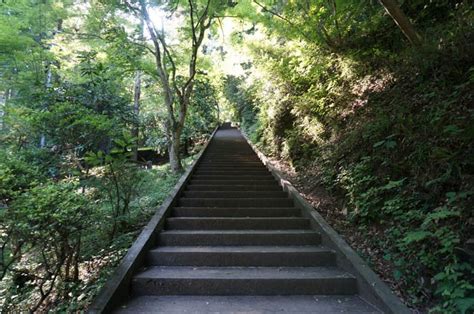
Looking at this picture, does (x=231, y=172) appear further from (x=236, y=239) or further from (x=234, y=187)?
(x=236, y=239)

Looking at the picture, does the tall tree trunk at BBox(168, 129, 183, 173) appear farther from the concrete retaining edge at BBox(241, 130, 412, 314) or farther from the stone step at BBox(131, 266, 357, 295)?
the stone step at BBox(131, 266, 357, 295)

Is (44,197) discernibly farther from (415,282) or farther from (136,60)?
(136,60)

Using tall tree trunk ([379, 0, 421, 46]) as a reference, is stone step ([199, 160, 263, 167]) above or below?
below

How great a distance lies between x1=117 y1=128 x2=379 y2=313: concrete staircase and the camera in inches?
115

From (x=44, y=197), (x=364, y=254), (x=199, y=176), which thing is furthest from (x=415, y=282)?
(x=199, y=176)

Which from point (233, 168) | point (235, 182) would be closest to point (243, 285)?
point (235, 182)

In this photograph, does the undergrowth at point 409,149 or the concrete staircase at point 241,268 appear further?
the concrete staircase at point 241,268

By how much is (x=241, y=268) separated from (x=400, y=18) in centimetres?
428

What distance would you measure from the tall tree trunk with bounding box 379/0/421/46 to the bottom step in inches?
155

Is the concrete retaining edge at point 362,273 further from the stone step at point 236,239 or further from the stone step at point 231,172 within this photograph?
the stone step at point 231,172

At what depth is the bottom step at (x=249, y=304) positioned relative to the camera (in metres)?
2.79

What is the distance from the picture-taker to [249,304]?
9.55 ft

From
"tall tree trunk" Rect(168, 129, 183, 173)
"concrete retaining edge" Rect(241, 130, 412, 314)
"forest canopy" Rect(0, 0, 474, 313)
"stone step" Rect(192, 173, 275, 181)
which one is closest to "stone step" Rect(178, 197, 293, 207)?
"forest canopy" Rect(0, 0, 474, 313)

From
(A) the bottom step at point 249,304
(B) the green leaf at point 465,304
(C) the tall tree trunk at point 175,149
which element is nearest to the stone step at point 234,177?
(C) the tall tree trunk at point 175,149
